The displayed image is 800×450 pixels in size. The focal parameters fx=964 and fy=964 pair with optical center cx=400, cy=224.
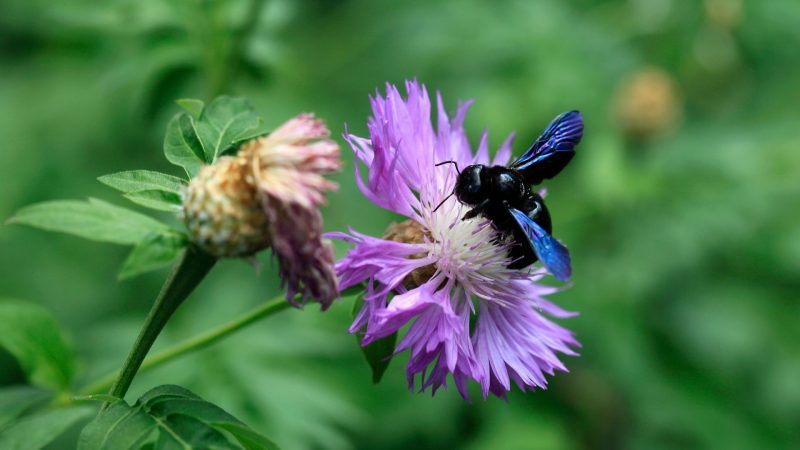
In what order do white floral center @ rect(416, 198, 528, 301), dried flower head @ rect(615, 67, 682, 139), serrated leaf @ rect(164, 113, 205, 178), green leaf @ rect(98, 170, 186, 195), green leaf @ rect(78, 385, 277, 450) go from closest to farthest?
green leaf @ rect(78, 385, 277, 450)
green leaf @ rect(98, 170, 186, 195)
serrated leaf @ rect(164, 113, 205, 178)
white floral center @ rect(416, 198, 528, 301)
dried flower head @ rect(615, 67, 682, 139)

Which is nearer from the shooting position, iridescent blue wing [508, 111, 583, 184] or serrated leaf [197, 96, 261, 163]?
serrated leaf [197, 96, 261, 163]

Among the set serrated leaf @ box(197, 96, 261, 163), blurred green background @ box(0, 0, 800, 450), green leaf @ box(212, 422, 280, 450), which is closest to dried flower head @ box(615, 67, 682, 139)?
blurred green background @ box(0, 0, 800, 450)

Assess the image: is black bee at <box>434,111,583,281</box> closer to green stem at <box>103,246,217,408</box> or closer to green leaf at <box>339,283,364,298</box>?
green leaf at <box>339,283,364,298</box>

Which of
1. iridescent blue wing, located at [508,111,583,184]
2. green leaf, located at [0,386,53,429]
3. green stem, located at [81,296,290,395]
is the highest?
iridescent blue wing, located at [508,111,583,184]

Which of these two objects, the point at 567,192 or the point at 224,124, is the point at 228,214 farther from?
the point at 567,192

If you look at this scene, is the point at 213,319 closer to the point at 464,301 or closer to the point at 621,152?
the point at 464,301

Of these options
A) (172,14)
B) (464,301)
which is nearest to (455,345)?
(464,301)

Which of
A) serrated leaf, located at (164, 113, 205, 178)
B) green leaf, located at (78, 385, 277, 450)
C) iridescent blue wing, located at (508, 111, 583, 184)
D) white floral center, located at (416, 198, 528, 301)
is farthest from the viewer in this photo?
iridescent blue wing, located at (508, 111, 583, 184)
